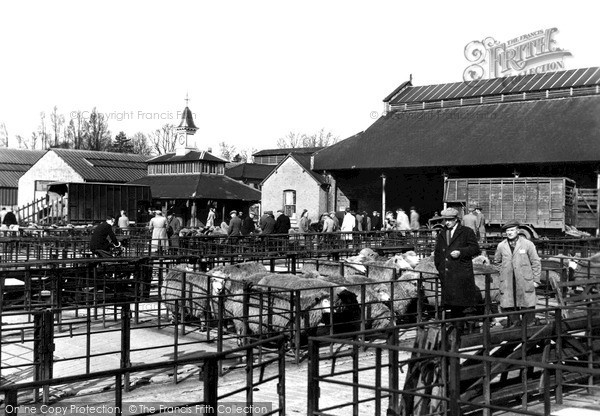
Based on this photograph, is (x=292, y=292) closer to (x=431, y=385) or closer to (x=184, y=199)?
(x=431, y=385)

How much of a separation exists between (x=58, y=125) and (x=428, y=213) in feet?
289

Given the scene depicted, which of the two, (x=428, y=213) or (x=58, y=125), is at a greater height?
(x=58, y=125)

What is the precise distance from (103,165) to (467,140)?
34301 millimetres

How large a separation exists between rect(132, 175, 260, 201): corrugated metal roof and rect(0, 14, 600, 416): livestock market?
233 mm

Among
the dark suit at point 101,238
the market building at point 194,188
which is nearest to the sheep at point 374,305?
the dark suit at point 101,238

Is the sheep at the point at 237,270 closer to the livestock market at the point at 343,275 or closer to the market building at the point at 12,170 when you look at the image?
the livestock market at the point at 343,275

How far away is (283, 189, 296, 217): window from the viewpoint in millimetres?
50969

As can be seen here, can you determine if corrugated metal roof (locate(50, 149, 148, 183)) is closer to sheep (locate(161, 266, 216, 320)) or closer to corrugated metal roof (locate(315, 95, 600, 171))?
corrugated metal roof (locate(315, 95, 600, 171))

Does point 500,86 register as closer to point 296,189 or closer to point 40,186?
point 296,189

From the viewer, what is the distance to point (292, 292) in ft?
36.0

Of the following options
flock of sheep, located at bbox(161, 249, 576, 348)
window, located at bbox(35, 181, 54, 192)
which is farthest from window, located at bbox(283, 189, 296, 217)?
flock of sheep, located at bbox(161, 249, 576, 348)

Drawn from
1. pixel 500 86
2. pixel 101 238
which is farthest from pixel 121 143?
pixel 101 238

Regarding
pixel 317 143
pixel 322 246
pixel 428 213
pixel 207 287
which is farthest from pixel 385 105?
pixel 317 143

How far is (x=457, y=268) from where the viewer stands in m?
10.8
